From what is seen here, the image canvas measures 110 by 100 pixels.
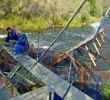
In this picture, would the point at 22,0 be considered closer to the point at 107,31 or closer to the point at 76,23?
the point at 76,23

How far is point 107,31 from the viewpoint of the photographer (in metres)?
32.7

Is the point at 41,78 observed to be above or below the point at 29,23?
above

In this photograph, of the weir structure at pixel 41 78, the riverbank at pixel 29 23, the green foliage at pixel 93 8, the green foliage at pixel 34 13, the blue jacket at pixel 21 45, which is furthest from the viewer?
the green foliage at pixel 93 8

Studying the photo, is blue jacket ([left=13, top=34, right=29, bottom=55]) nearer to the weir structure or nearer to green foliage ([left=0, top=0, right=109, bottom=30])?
the weir structure

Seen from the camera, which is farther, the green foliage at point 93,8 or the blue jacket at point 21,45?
the green foliage at point 93,8

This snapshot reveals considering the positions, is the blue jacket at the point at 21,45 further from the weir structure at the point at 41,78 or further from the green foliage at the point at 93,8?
the green foliage at the point at 93,8

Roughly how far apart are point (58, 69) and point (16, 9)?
26.2m

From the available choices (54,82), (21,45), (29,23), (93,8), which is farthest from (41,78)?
(93,8)

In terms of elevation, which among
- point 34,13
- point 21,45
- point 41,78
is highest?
point 21,45

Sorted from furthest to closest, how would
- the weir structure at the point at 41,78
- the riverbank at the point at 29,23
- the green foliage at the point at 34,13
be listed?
the green foliage at the point at 34,13 → the riverbank at the point at 29,23 → the weir structure at the point at 41,78

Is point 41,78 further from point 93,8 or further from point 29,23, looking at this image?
point 93,8

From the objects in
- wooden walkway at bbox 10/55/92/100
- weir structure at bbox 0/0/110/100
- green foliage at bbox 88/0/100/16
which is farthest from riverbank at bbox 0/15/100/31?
wooden walkway at bbox 10/55/92/100

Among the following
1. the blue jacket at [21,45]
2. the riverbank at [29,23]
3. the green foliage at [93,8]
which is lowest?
the riverbank at [29,23]

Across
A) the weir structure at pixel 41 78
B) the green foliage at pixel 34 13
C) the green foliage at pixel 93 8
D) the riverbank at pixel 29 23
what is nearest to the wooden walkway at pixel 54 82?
the weir structure at pixel 41 78
